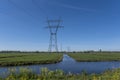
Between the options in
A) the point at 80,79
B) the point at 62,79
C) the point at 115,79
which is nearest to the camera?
the point at 115,79

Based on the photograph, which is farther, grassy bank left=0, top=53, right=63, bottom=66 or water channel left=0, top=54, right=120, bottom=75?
grassy bank left=0, top=53, right=63, bottom=66

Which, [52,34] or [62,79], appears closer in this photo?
[62,79]

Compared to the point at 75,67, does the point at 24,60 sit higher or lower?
higher

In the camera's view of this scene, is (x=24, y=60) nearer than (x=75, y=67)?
No

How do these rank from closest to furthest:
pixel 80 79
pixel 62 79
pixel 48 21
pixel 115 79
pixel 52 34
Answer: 1. pixel 115 79
2. pixel 80 79
3. pixel 62 79
4. pixel 48 21
5. pixel 52 34

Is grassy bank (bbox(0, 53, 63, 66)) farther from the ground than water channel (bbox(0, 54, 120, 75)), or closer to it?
farther from the ground

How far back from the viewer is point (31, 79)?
17312mm

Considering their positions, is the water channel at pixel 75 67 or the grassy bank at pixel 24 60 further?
the grassy bank at pixel 24 60

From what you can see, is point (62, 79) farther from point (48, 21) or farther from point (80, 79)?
point (48, 21)

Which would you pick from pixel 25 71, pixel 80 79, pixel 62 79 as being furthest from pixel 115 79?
pixel 25 71

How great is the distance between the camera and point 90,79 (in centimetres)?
1727

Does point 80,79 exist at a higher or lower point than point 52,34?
lower

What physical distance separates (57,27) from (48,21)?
5282mm

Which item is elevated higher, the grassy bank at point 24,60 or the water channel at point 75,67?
the grassy bank at point 24,60
